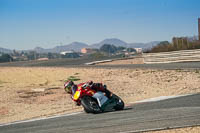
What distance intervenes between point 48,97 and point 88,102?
7.31 m

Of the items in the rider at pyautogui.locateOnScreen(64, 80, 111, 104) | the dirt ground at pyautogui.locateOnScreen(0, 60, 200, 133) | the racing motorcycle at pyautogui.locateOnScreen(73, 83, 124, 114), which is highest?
the rider at pyautogui.locateOnScreen(64, 80, 111, 104)

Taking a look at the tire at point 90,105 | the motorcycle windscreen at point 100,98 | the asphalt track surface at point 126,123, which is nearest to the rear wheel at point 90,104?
the tire at point 90,105

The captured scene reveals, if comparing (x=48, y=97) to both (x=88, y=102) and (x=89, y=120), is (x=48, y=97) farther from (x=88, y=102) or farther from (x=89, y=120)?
(x=89, y=120)

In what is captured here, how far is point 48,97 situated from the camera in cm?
1716

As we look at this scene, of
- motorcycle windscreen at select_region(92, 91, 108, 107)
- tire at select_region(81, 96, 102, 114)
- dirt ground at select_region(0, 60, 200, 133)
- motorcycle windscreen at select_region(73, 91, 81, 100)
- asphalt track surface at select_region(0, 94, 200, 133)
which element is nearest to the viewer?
asphalt track surface at select_region(0, 94, 200, 133)

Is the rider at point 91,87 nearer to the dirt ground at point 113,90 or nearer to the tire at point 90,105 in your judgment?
the tire at point 90,105

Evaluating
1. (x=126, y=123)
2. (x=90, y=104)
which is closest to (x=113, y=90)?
(x=90, y=104)

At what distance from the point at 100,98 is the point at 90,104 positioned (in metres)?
0.35

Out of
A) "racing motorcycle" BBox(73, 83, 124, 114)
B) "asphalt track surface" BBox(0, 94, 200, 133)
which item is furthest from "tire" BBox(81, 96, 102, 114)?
"asphalt track surface" BBox(0, 94, 200, 133)

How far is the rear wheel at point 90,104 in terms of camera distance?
10.1m

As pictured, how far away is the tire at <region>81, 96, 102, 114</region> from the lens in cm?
1006

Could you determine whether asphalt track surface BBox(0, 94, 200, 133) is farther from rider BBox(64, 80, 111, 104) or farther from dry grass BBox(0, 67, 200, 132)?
dry grass BBox(0, 67, 200, 132)

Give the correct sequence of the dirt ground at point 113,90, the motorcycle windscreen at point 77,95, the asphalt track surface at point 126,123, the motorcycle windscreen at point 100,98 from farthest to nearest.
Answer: the dirt ground at point 113,90 < the motorcycle windscreen at point 77,95 < the motorcycle windscreen at point 100,98 < the asphalt track surface at point 126,123

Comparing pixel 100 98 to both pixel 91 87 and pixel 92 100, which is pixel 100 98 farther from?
pixel 91 87
